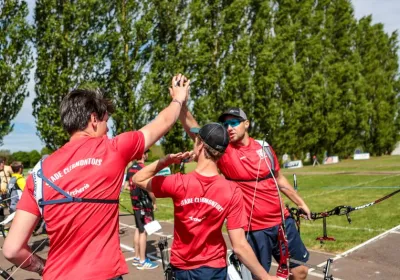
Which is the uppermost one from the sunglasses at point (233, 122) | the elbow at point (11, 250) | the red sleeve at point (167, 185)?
the sunglasses at point (233, 122)

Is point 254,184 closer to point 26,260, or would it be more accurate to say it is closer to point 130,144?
point 130,144

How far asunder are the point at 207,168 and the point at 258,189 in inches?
55.0

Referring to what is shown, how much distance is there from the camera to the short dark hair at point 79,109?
219 cm

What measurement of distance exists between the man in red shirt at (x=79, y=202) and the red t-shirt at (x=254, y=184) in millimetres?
2096

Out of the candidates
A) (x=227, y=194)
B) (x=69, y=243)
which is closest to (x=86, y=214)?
(x=69, y=243)

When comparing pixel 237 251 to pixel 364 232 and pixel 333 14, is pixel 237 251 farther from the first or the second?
pixel 333 14

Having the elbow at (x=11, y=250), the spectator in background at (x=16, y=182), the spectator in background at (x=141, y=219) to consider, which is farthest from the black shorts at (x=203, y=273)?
the spectator in background at (x=16, y=182)

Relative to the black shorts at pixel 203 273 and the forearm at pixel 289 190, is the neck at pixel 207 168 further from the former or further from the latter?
the forearm at pixel 289 190

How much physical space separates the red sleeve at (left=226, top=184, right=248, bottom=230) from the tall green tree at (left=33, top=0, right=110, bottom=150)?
18.0m

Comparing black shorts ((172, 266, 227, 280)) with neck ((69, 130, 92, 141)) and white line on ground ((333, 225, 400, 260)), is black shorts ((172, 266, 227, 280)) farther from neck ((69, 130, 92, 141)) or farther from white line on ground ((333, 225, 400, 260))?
white line on ground ((333, 225, 400, 260))

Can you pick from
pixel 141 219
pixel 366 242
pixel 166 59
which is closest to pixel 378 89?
pixel 166 59

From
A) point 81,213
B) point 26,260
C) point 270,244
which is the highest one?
point 81,213

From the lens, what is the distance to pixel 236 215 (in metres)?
2.88

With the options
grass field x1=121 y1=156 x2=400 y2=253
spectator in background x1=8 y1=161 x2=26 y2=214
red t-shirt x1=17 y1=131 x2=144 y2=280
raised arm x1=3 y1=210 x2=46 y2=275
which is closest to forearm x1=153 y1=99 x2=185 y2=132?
red t-shirt x1=17 y1=131 x2=144 y2=280
